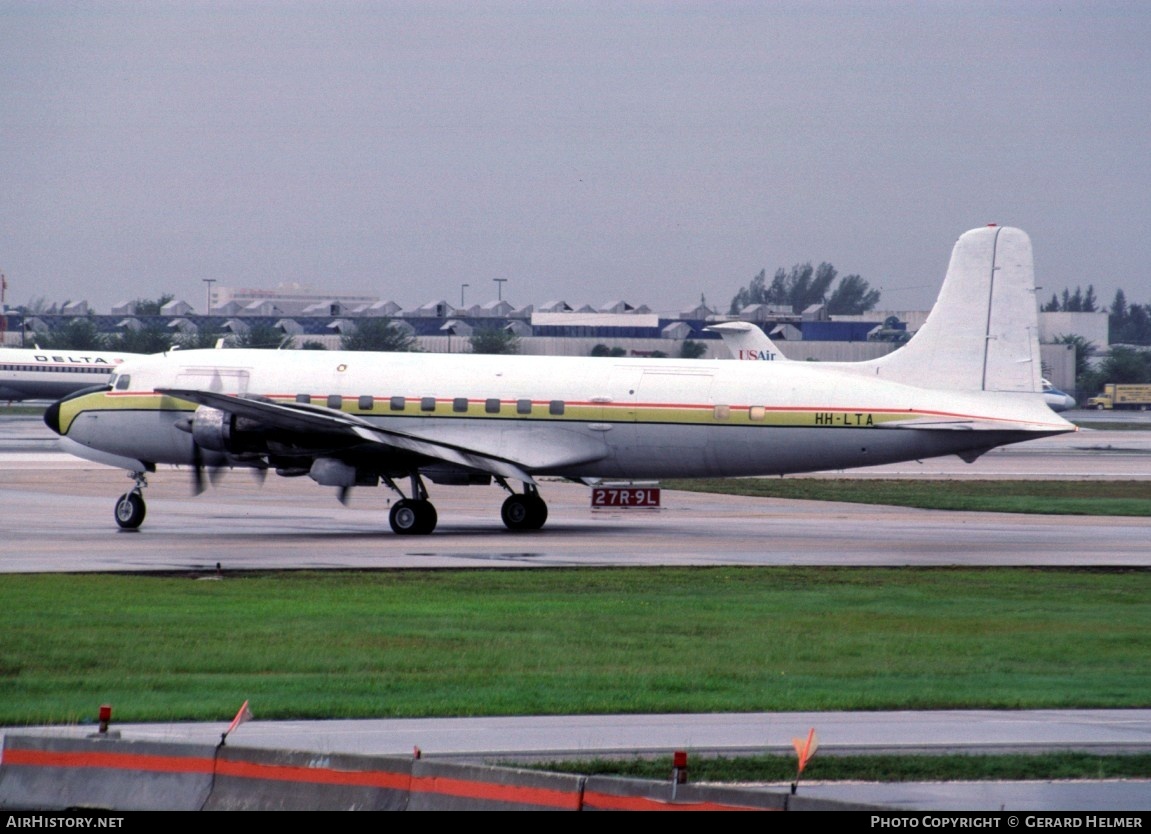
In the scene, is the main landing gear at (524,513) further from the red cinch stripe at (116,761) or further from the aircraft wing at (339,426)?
the red cinch stripe at (116,761)

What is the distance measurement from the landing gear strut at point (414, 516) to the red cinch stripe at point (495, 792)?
24.4m

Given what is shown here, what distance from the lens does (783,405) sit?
1364 inches

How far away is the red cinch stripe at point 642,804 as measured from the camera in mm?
10086

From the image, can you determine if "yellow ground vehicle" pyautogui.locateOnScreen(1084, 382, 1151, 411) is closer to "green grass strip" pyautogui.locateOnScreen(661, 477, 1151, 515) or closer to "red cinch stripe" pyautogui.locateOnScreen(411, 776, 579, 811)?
"green grass strip" pyautogui.locateOnScreen(661, 477, 1151, 515)

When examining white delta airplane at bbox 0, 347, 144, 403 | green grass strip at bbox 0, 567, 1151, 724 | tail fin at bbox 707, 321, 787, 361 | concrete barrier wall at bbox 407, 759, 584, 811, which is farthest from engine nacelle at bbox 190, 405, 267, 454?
white delta airplane at bbox 0, 347, 144, 403

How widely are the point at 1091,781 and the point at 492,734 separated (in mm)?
5400

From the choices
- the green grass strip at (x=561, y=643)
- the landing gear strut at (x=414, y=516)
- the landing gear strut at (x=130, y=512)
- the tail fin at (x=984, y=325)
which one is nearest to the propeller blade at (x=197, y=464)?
the landing gear strut at (x=130, y=512)

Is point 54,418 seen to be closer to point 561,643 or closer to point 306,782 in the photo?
point 561,643

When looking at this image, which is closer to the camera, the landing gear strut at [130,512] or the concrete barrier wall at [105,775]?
the concrete barrier wall at [105,775]

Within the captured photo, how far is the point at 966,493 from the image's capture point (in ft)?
171

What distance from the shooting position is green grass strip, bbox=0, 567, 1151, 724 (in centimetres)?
1616

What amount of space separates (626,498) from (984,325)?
12793mm

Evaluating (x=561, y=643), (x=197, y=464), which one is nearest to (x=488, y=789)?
(x=561, y=643)

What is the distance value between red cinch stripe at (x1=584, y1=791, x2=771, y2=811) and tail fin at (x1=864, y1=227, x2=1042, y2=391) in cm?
2578
